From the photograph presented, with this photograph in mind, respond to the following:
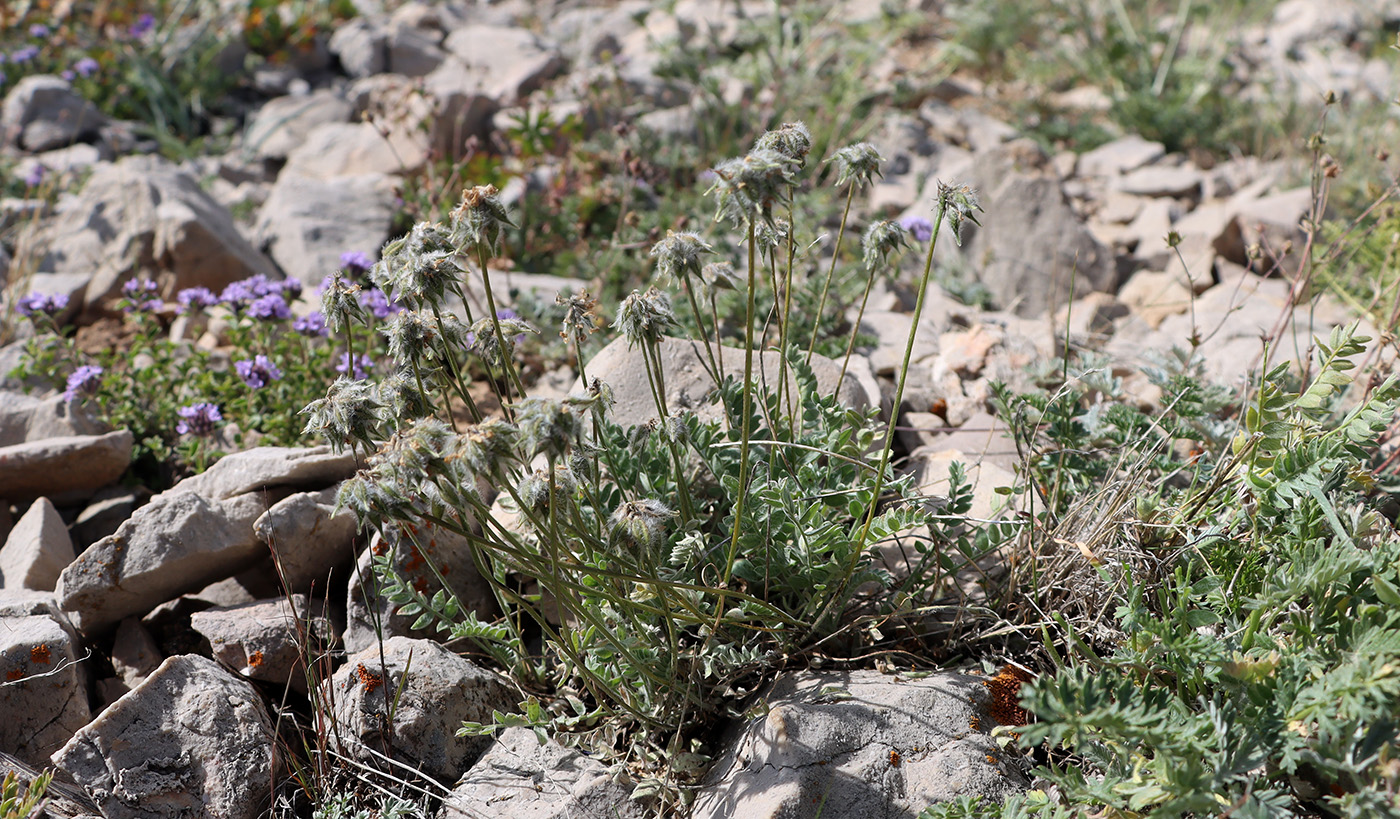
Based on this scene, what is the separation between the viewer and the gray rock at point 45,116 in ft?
23.4

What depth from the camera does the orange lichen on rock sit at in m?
2.74

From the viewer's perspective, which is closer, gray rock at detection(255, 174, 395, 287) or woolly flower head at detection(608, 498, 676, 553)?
woolly flower head at detection(608, 498, 676, 553)

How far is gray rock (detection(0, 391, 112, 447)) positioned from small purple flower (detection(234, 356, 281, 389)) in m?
0.70

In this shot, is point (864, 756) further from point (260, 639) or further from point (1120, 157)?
Result: point (1120, 157)

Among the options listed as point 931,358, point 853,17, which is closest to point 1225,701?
point 931,358

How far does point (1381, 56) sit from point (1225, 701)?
8464 mm

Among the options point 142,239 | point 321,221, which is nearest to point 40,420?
point 142,239

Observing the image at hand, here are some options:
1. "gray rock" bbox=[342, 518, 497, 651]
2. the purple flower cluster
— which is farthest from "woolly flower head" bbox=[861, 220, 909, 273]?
the purple flower cluster

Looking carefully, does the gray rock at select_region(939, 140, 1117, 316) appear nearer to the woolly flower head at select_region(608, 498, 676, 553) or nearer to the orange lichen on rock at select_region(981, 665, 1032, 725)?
the orange lichen on rock at select_region(981, 665, 1032, 725)

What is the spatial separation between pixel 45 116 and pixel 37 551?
5.25 metres

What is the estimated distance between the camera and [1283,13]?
9.45 meters

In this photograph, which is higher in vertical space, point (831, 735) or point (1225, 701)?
point (1225, 701)

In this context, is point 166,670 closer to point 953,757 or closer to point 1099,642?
point 953,757

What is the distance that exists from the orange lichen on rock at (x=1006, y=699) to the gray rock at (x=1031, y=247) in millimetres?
3220
